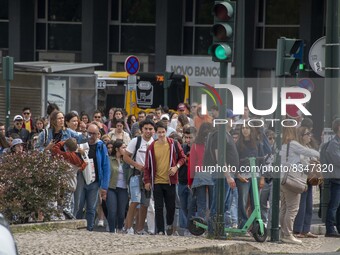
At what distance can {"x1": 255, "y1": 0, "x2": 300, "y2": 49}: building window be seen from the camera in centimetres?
4856

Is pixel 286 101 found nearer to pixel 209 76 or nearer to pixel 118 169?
pixel 118 169

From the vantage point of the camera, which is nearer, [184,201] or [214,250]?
[214,250]

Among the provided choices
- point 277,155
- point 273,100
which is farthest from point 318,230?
point 273,100

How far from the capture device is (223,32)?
15.2 metres

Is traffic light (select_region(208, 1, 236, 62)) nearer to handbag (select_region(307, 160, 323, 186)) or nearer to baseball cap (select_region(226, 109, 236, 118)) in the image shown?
baseball cap (select_region(226, 109, 236, 118))

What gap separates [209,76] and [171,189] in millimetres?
29813

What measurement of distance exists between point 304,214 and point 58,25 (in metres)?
38.7

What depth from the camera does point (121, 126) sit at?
20594mm

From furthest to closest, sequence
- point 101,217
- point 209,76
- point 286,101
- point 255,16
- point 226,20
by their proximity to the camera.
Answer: point 255,16 → point 209,76 → point 101,217 → point 286,101 → point 226,20

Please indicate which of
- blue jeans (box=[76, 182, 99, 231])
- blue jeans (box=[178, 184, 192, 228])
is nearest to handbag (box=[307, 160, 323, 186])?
blue jeans (box=[178, 184, 192, 228])

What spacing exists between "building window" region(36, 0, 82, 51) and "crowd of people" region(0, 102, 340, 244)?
36779mm

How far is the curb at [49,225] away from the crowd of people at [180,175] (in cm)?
149

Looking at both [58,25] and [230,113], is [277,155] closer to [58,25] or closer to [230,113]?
[230,113]

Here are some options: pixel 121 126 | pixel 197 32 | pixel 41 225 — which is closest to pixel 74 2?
pixel 197 32
